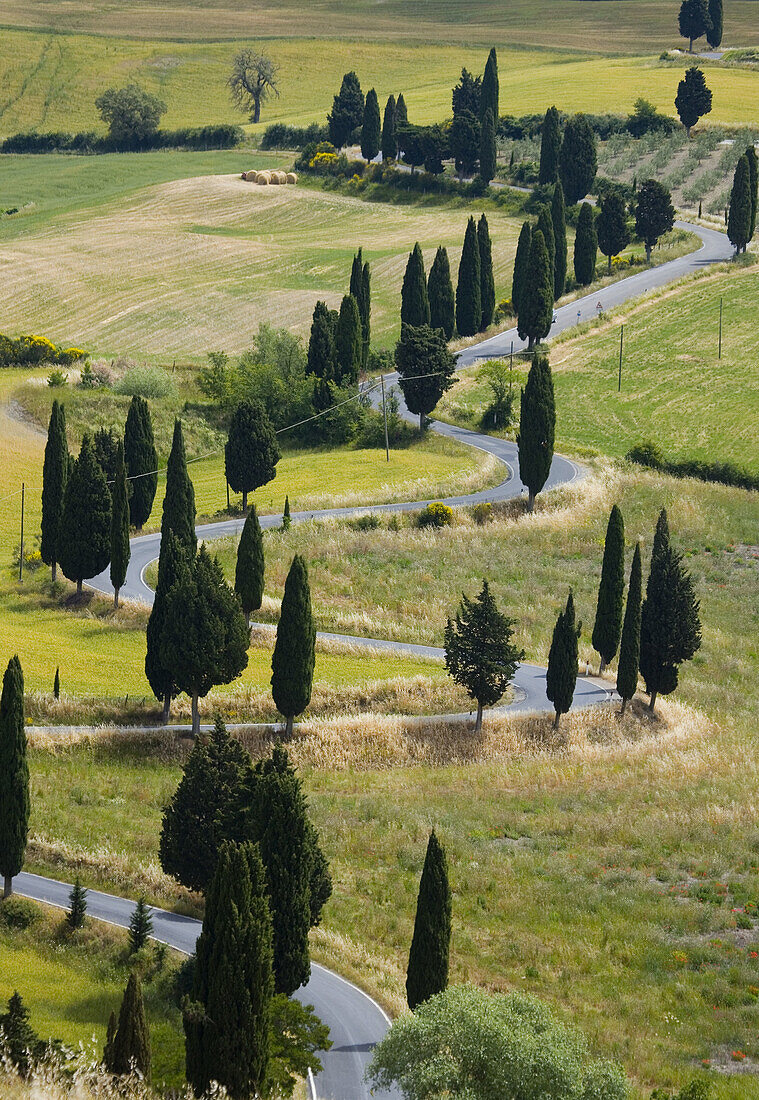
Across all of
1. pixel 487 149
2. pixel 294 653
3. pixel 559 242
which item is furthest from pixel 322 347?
pixel 487 149

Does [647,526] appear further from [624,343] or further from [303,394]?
[624,343]

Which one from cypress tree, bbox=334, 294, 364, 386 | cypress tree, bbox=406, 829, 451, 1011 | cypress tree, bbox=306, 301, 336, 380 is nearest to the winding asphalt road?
cypress tree, bbox=406, 829, 451, 1011

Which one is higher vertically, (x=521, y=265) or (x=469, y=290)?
(x=521, y=265)

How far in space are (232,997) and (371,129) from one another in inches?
6267

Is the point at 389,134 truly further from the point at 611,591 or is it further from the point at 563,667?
the point at 563,667

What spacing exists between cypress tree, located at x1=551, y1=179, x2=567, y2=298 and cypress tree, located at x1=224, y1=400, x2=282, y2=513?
47836 millimetres

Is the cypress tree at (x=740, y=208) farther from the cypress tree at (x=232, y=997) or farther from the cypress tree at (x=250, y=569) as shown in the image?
the cypress tree at (x=232, y=997)

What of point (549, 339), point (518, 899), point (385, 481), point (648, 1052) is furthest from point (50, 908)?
point (549, 339)

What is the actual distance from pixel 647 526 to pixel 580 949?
4910 cm

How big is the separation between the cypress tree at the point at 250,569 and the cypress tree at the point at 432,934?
35.2 metres

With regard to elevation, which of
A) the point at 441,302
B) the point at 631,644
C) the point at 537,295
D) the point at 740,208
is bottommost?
the point at 631,644

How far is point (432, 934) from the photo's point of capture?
131 feet

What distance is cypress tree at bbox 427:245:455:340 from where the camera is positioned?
126 m

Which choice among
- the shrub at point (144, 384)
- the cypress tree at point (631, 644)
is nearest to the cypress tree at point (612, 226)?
the shrub at point (144, 384)
